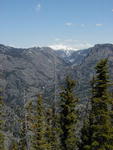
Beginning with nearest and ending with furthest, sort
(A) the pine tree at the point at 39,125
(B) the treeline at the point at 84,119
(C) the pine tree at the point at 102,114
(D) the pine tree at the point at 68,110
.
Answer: (C) the pine tree at the point at 102,114
(B) the treeline at the point at 84,119
(D) the pine tree at the point at 68,110
(A) the pine tree at the point at 39,125

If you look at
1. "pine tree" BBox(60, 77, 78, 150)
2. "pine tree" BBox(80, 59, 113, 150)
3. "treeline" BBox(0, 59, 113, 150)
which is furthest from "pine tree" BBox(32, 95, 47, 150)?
"pine tree" BBox(80, 59, 113, 150)

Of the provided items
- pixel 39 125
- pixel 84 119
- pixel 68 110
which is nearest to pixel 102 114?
pixel 68 110

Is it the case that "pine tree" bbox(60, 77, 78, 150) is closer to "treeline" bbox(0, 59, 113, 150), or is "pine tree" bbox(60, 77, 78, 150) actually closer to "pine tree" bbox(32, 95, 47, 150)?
"treeline" bbox(0, 59, 113, 150)

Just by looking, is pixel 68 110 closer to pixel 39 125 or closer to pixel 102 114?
pixel 102 114

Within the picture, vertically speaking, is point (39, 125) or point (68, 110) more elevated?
point (68, 110)

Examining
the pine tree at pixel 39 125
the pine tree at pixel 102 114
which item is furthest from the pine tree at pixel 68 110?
the pine tree at pixel 39 125

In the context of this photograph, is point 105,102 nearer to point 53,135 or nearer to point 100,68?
point 100,68

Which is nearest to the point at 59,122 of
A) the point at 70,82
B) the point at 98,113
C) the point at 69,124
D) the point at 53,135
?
the point at 69,124

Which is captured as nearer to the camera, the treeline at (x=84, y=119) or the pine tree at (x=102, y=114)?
the pine tree at (x=102, y=114)

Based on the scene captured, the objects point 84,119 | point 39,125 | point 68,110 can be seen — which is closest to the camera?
point 68,110

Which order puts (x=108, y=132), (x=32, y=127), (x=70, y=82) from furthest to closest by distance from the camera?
(x=32, y=127), (x=70, y=82), (x=108, y=132)

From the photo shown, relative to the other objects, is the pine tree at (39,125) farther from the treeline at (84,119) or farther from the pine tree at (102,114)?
the pine tree at (102,114)

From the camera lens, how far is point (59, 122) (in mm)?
38094

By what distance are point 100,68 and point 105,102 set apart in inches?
141
